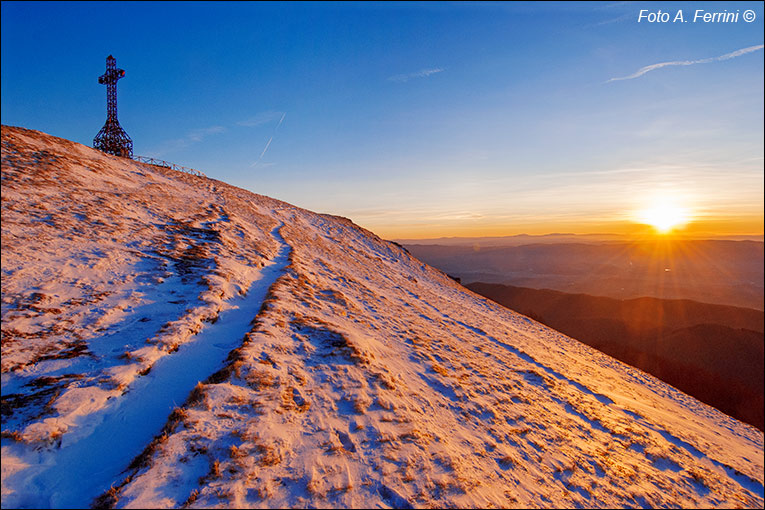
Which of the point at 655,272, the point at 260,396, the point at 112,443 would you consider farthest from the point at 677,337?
the point at 655,272

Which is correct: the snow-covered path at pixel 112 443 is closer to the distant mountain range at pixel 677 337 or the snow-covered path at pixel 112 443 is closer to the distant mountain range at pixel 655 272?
the distant mountain range at pixel 677 337

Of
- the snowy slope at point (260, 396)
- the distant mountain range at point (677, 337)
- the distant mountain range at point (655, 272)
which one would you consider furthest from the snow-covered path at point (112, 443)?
the distant mountain range at point (655, 272)

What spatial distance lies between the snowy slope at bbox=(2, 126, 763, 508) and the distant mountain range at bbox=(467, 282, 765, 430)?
68.4ft

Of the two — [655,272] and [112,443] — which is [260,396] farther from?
[655,272]

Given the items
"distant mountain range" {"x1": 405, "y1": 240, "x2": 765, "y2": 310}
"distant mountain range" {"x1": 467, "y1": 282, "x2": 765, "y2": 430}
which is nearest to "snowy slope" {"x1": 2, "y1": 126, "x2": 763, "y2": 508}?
"distant mountain range" {"x1": 467, "y1": 282, "x2": 765, "y2": 430}

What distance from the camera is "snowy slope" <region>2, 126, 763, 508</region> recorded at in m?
3.49

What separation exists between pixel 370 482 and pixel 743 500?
7903 millimetres

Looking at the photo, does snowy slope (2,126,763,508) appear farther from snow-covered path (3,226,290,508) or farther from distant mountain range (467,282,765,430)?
distant mountain range (467,282,765,430)

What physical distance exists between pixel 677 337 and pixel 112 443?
58473mm

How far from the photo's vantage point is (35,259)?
6418mm

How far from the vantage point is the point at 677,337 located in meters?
43.3

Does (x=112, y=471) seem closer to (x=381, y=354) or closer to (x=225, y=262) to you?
(x=381, y=354)

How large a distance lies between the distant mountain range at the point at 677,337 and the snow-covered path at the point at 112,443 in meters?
35.0

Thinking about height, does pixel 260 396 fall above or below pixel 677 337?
above
